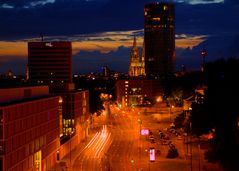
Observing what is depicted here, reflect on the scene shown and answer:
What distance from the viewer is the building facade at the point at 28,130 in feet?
129

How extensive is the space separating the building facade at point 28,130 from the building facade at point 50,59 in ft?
236

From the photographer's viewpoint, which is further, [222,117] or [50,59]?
[50,59]

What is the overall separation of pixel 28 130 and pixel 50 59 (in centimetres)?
8658

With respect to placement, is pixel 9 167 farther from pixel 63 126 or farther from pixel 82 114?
pixel 82 114

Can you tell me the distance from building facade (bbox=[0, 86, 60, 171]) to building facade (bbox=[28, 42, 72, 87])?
71993 millimetres

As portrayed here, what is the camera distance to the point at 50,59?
130250mm

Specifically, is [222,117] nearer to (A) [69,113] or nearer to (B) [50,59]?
(A) [69,113]

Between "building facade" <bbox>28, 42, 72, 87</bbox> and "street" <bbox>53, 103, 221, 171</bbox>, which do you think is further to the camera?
"building facade" <bbox>28, 42, 72, 87</bbox>

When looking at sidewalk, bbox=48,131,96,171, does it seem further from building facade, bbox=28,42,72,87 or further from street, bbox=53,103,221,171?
building facade, bbox=28,42,72,87

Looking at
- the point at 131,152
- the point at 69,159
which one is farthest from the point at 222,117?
the point at 69,159

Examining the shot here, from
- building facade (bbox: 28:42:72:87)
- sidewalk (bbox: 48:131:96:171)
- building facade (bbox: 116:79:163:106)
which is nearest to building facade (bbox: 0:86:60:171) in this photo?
sidewalk (bbox: 48:131:96:171)

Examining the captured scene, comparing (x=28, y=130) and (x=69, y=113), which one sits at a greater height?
(x=28, y=130)

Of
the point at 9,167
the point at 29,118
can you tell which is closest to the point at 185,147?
the point at 29,118

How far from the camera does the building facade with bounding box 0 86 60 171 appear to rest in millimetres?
39344
